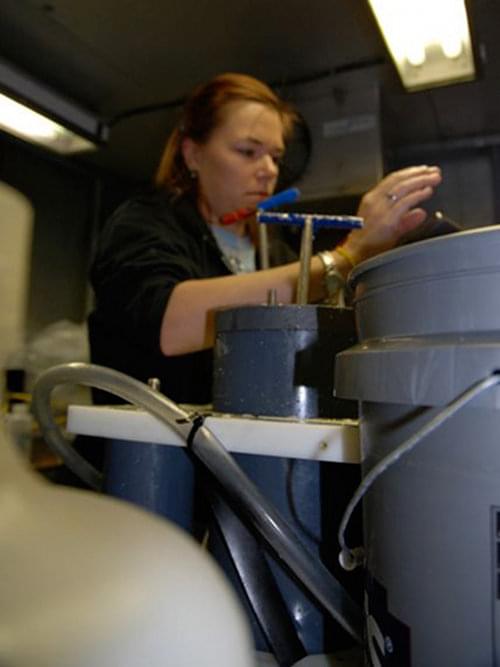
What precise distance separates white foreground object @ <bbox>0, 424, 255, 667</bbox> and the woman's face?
916 mm

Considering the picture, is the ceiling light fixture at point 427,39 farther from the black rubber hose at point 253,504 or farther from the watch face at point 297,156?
the black rubber hose at point 253,504

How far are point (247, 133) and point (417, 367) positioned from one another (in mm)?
906

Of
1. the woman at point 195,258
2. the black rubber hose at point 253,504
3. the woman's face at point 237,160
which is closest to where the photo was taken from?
the black rubber hose at point 253,504

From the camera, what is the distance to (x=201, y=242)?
1007 millimetres

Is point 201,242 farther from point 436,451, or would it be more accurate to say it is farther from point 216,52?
point 216,52

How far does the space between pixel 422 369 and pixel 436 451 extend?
0.05m

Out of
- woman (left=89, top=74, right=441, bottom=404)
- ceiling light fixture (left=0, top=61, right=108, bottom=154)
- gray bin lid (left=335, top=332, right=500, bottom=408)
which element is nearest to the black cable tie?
gray bin lid (left=335, top=332, right=500, bottom=408)

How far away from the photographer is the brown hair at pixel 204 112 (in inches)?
42.9

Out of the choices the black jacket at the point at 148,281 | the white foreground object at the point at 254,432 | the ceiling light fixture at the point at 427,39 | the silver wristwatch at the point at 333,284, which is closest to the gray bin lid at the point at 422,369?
the white foreground object at the point at 254,432

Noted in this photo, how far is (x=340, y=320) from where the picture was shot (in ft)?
1.67

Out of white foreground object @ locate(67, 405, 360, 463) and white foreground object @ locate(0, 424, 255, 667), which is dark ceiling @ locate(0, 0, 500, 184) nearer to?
white foreground object @ locate(67, 405, 360, 463)

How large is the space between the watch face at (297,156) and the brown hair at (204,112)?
593 millimetres

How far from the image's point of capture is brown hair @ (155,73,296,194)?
109cm

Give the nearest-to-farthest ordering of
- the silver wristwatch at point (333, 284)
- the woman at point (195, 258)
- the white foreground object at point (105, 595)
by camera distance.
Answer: the white foreground object at point (105, 595), the woman at point (195, 258), the silver wristwatch at point (333, 284)
